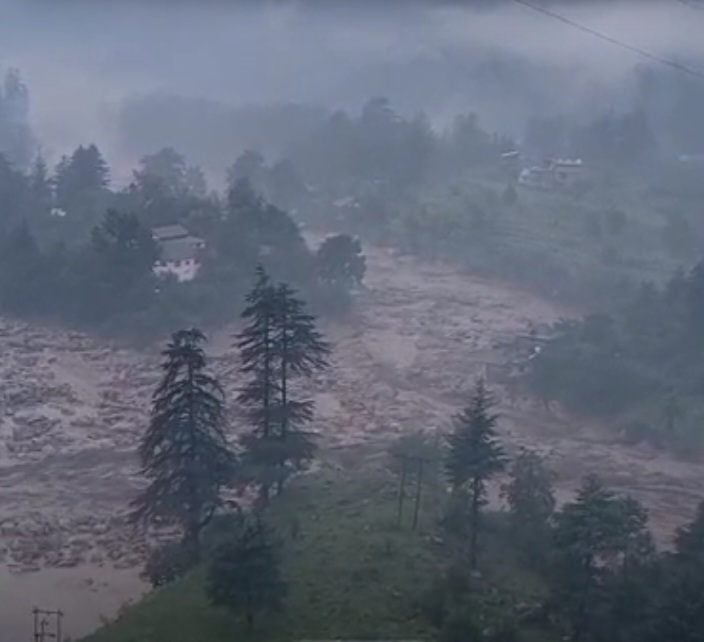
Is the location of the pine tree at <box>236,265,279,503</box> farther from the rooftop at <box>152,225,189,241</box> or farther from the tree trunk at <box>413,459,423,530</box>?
the rooftop at <box>152,225,189,241</box>

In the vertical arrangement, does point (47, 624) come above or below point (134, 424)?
below

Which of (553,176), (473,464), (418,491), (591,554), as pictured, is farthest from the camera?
(553,176)

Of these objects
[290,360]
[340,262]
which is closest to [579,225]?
[340,262]

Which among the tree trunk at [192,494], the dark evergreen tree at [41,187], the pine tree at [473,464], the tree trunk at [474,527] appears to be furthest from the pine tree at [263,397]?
the dark evergreen tree at [41,187]

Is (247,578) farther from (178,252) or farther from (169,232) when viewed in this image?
(169,232)

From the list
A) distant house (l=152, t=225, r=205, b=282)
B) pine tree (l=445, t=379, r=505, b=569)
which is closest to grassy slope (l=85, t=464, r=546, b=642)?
pine tree (l=445, t=379, r=505, b=569)

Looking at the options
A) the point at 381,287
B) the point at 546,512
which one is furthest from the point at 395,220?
the point at 546,512

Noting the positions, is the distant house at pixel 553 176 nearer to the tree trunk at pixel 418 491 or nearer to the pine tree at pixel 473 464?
the tree trunk at pixel 418 491
